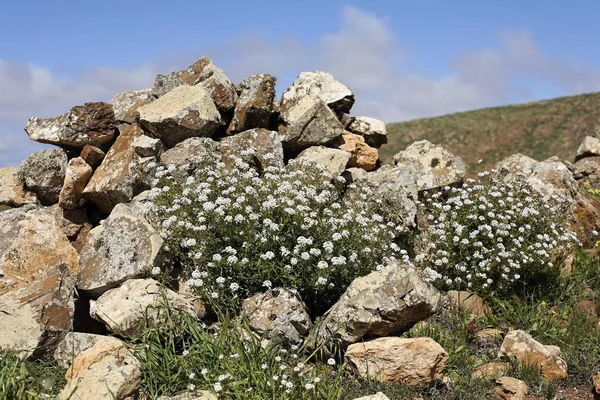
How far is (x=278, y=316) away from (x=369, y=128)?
605 cm

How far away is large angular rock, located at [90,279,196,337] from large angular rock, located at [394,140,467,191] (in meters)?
5.45

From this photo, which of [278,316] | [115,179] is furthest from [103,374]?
[115,179]

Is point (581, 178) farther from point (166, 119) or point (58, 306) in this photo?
point (58, 306)

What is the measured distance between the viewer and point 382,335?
7391mm

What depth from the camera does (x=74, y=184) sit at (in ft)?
32.0

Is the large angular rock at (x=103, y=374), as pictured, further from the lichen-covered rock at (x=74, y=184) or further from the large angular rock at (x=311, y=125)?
the large angular rock at (x=311, y=125)

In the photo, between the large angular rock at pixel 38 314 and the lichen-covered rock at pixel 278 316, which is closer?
the large angular rock at pixel 38 314

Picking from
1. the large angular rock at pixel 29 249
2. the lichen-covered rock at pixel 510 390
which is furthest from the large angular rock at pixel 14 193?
the lichen-covered rock at pixel 510 390

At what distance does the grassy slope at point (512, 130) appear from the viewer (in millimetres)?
54531

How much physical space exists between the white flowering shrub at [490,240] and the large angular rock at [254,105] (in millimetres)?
3296

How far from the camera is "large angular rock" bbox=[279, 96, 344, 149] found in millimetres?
10578

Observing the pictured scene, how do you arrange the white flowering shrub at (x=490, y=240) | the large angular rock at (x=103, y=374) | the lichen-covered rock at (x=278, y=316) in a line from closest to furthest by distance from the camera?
the large angular rock at (x=103, y=374)
the lichen-covered rock at (x=278, y=316)
the white flowering shrub at (x=490, y=240)

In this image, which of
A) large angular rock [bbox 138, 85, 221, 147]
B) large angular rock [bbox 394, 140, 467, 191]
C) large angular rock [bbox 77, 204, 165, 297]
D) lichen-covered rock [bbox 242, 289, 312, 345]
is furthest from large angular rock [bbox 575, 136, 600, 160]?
large angular rock [bbox 77, 204, 165, 297]

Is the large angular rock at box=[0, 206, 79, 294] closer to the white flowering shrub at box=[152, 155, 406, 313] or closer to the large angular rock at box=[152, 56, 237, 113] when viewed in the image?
the white flowering shrub at box=[152, 155, 406, 313]
